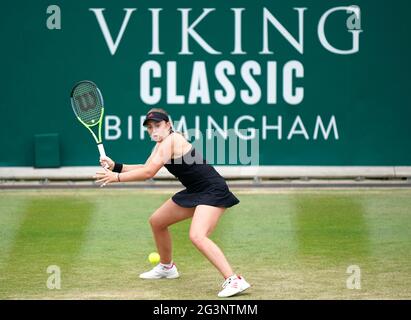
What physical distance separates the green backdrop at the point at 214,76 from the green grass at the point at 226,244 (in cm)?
140

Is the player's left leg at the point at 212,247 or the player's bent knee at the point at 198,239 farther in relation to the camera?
the player's bent knee at the point at 198,239

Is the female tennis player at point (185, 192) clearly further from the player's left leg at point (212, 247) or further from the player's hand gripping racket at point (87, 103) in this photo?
→ the player's hand gripping racket at point (87, 103)

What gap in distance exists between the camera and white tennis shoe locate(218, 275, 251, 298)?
969 cm

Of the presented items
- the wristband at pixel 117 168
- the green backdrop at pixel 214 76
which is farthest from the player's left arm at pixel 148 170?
the green backdrop at pixel 214 76

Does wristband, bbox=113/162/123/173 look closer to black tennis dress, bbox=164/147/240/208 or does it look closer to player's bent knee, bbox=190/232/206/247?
black tennis dress, bbox=164/147/240/208

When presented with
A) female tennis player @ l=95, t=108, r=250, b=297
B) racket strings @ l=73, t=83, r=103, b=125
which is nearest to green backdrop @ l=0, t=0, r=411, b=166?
racket strings @ l=73, t=83, r=103, b=125

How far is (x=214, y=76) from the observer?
17438mm

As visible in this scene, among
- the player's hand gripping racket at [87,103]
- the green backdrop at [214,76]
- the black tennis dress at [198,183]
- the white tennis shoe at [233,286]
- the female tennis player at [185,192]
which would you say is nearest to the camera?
the white tennis shoe at [233,286]

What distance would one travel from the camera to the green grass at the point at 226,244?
1007cm

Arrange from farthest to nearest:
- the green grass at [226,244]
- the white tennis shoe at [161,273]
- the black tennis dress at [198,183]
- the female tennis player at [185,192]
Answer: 1. the white tennis shoe at [161,273]
2. the black tennis dress at [198,183]
3. the green grass at [226,244]
4. the female tennis player at [185,192]

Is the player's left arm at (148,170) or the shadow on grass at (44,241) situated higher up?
the player's left arm at (148,170)

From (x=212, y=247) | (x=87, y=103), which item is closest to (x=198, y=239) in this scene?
(x=212, y=247)

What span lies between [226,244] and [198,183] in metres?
2.24
